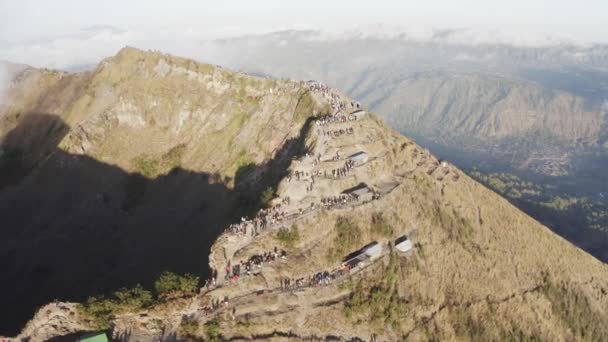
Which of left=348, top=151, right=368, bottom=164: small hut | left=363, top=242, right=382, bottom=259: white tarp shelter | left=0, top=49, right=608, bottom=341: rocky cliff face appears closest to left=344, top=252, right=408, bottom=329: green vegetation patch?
left=0, top=49, right=608, bottom=341: rocky cliff face

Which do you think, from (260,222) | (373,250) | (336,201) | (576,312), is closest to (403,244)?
(373,250)

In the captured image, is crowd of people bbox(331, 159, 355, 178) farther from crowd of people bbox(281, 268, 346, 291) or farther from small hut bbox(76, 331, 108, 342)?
small hut bbox(76, 331, 108, 342)

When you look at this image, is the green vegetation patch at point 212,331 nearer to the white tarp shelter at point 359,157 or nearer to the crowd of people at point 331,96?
the white tarp shelter at point 359,157

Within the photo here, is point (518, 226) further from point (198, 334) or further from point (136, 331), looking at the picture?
point (136, 331)

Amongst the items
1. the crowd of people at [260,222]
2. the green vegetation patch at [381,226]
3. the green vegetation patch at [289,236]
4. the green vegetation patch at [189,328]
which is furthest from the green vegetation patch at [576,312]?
the green vegetation patch at [189,328]

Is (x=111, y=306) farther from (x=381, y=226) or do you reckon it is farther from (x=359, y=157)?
(x=359, y=157)

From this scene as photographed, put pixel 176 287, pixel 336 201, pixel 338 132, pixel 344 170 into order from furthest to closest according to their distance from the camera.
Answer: pixel 338 132 → pixel 344 170 → pixel 336 201 → pixel 176 287
